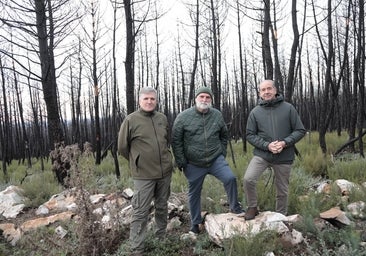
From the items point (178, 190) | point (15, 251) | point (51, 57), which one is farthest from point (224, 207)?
point (51, 57)

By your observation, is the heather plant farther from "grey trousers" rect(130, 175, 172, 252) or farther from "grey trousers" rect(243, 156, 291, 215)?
"grey trousers" rect(243, 156, 291, 215)

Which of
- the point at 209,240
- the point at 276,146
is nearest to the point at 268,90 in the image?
the point at 276,146

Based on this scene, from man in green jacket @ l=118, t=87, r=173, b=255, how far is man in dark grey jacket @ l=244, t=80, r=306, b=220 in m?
1.07

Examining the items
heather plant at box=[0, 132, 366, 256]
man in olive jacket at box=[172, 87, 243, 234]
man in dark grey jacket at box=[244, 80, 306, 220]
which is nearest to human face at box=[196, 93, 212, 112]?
man in olive jacket at box=[172, 87, 243, 234]

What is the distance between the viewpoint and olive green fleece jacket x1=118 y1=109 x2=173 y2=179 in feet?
13.0

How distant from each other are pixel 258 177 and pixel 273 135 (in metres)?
0.56

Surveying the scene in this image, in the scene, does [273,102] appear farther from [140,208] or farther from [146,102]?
[140,208]

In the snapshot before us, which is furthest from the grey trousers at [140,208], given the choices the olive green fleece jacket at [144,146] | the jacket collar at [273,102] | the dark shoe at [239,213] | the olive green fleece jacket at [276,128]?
the jacket collar at [273,102]

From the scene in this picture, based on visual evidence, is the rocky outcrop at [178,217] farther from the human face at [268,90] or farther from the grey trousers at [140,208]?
the human face at [268,90]

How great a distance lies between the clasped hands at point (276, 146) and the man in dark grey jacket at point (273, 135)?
13 millimetres

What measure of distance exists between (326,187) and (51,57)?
7.46 meters

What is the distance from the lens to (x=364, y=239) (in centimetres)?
361

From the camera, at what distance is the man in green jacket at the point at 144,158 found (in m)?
3.93

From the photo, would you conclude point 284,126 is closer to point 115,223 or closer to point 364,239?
point 364,239
